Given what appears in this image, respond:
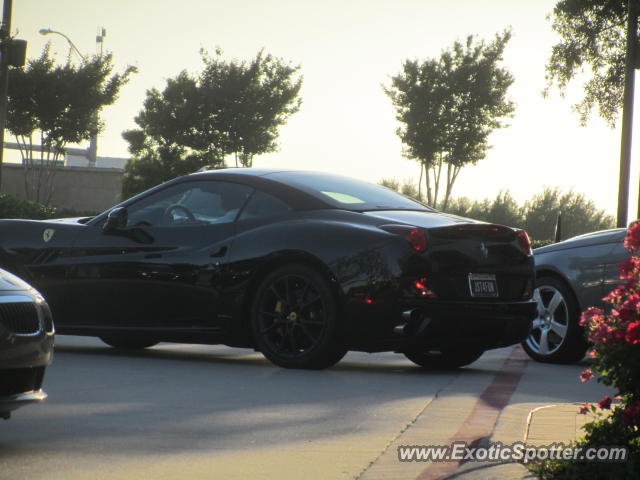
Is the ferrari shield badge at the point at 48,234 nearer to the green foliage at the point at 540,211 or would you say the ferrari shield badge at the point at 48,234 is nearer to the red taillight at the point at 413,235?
the red taillight at the point at 413,235

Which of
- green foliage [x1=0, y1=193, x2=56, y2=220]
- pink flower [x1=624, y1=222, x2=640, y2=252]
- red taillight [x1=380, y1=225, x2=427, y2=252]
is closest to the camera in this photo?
pink flower [x1=624, y1=222, x2=640, y2=252]

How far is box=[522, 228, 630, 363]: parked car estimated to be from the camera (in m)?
10.0

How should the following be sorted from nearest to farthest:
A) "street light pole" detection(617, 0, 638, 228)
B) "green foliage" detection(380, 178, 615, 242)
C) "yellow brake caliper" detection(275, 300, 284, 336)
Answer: "yellow brake caliper" detection(275, 300, 284, 336), "street light pole" detection(617, 0, 638, 228), "green foliage" detection(380, 178, 615, 242)

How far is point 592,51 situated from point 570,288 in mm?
24818

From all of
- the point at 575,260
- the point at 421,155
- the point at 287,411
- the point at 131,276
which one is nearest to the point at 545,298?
the point at 575,260

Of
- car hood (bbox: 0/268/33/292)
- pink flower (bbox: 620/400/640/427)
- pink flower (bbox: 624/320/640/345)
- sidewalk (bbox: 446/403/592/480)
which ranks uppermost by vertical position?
pink flower (bbox: 624/320/640/345)

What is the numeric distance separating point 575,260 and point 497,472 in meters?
5.80

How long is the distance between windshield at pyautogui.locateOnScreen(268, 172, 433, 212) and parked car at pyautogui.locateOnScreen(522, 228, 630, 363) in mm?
1619

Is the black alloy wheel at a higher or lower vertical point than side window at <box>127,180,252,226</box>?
lower

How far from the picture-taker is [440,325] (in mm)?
8281

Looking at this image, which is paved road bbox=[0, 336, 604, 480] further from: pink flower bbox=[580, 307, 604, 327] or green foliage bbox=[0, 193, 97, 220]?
green foliage bbox=[0, 193, 97, 220]

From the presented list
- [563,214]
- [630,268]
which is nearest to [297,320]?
[630,268]

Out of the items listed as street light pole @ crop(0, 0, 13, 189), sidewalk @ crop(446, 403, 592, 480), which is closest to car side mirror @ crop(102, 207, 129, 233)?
sidewalk @ crop(446, 403, 592, 480)

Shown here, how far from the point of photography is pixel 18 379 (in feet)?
17.4
